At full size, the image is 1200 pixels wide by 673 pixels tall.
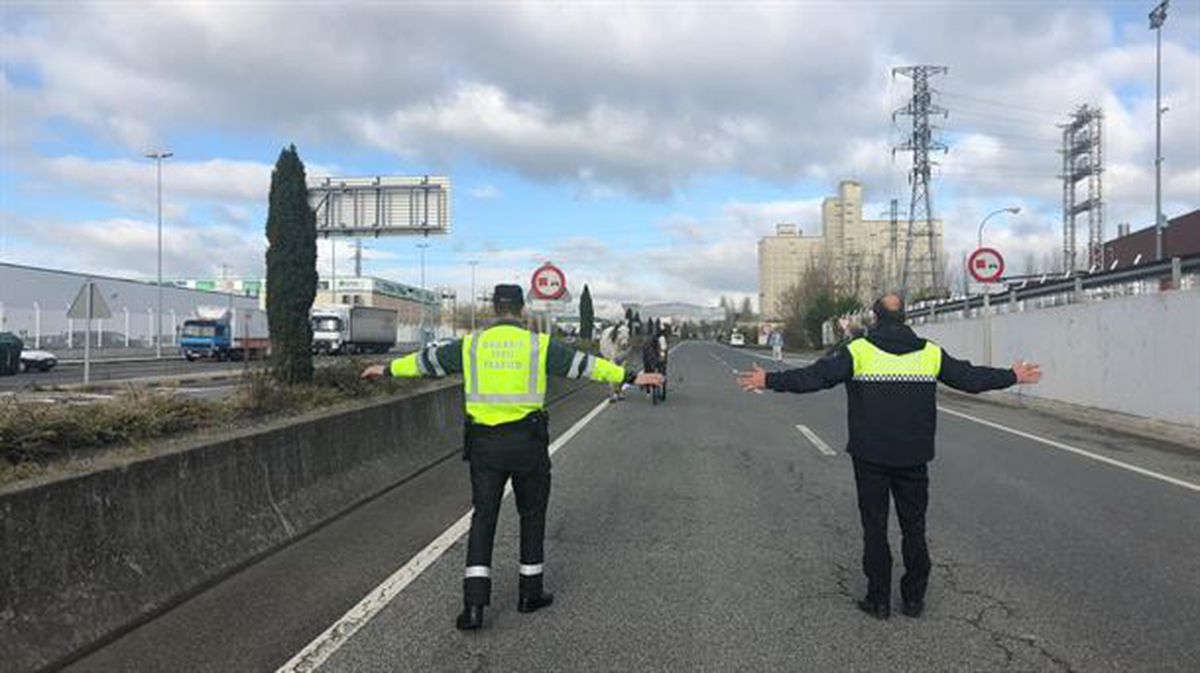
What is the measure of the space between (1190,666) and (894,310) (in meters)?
2.45

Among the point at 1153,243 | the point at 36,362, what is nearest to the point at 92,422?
the point at 36,362

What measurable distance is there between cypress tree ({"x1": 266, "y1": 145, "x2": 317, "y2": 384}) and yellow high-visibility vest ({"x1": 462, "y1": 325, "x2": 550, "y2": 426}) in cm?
791

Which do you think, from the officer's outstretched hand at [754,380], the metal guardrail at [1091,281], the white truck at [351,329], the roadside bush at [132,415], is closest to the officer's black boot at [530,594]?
the officer's outstretched hand at [754,380]

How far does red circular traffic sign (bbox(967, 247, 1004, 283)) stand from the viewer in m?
24.3

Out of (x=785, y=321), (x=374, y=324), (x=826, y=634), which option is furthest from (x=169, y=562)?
(x=785, y=321)

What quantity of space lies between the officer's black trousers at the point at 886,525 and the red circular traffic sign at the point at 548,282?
1804 cm

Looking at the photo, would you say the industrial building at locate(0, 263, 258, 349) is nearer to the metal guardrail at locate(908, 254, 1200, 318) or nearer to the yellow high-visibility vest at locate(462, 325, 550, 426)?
the metal guardrail at locate(908, 254, 1200, 318)

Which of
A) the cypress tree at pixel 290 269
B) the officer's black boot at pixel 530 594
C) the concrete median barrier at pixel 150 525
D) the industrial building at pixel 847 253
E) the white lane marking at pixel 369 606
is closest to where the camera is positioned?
the concrete median barrier at pixel 150 525

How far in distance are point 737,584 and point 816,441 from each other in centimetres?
878

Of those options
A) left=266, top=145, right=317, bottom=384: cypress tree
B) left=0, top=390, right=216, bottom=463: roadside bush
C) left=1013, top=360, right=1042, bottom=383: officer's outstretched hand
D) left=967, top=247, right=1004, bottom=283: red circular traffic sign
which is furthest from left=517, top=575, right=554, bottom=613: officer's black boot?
left=967, top=247, right=1004, bottom=283: red circular traffic sign

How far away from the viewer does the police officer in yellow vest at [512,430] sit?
18.9 ft

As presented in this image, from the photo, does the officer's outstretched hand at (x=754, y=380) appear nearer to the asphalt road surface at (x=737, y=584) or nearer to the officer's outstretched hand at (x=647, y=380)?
the officer's outstretched hand at (x=647, y=380)

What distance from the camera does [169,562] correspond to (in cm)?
604

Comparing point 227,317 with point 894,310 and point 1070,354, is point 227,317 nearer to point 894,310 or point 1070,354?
point 1070,354
